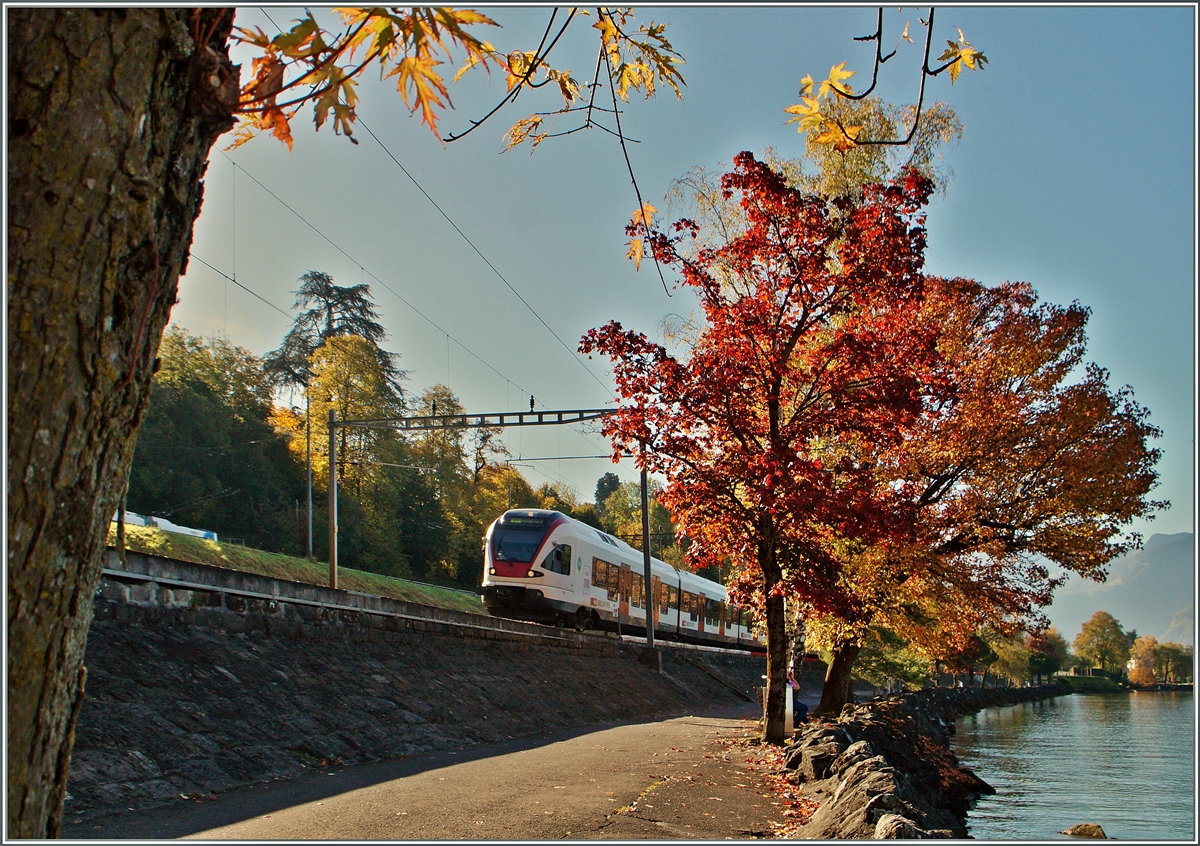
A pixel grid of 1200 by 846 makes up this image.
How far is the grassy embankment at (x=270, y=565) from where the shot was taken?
2614 centimetres

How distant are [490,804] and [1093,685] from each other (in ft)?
446

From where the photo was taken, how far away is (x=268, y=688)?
997cm

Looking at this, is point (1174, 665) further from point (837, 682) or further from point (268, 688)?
point (268, 688)

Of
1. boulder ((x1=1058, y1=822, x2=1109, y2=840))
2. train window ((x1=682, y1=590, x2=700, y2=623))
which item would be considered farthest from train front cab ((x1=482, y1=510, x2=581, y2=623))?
boulder ((x1=1058, y1=822, x2=1109, y2=840))

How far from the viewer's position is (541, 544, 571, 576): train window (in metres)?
25.5

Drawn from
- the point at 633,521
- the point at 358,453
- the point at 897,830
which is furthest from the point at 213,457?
the point at 633,521

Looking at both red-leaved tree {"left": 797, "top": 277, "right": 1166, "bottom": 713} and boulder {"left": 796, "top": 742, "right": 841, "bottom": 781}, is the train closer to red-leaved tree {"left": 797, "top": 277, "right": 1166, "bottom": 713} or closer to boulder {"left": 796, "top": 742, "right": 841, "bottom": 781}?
red-leaved tree {"left": 797, "top": 277, "right": 1166, "bottom": 713}

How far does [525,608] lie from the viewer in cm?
2542

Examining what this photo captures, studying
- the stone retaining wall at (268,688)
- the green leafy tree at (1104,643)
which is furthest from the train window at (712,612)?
the green leafy tree at (1104,643)

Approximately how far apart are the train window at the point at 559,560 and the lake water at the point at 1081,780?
11.3 m

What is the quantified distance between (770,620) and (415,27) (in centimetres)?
1180

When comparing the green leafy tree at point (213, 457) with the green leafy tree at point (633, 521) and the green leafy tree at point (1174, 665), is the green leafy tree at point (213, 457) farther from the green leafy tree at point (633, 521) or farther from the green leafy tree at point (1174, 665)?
the green leafy tree at point (1174, 665)

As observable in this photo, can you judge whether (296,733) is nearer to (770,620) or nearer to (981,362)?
(770,620)

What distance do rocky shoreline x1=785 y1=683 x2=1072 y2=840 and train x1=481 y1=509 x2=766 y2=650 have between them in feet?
28.2
